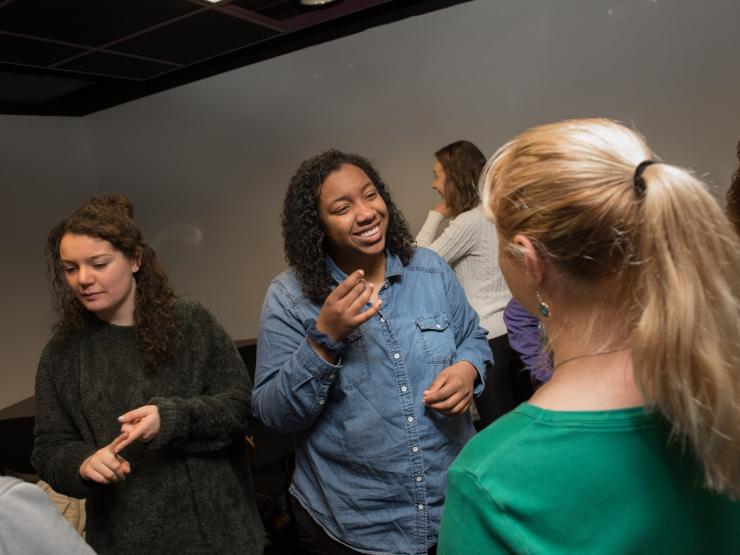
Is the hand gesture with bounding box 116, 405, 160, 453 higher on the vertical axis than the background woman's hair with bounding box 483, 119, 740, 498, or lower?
lower

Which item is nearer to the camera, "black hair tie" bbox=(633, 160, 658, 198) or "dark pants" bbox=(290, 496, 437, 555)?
"black hair tie" bbox=(633, 160, 658, 198)

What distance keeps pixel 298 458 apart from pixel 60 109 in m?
4.70

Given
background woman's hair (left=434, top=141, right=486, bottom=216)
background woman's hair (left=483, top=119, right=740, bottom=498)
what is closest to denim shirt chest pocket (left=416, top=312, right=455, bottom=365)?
background woman's hair (left=483, top=119, right=740, bottom=498)

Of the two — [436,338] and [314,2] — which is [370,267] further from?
[314,2]

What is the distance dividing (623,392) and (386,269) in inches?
31.8

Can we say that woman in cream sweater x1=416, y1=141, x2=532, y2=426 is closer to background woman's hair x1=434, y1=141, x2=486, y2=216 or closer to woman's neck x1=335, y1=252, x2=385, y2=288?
background woman's hair x1=434, y1=141, x2=486, y2=216

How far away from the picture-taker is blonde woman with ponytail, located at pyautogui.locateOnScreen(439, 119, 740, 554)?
0.62 m

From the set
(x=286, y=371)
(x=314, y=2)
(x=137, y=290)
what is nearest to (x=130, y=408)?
(x=137, y=290)

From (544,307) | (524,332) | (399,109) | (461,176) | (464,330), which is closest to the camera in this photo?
(544,307)

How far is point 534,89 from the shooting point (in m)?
3.56

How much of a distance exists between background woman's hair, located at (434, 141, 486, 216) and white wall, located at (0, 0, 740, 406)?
0.77 metres

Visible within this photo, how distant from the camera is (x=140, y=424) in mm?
1306

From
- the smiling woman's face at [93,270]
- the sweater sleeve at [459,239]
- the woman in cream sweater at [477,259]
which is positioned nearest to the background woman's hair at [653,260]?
the smiling woman's face at [93,270]

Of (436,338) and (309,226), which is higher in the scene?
(309,226)
